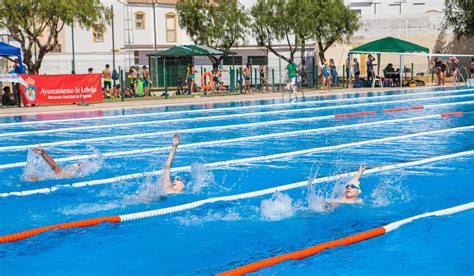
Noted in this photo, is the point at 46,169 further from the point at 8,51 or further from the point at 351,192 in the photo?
the point at 8,51

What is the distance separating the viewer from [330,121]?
2078 cm

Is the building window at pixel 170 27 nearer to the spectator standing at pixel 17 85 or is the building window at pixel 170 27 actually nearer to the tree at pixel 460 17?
the tree at pixel 460 17

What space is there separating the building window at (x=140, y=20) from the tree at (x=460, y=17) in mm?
20129

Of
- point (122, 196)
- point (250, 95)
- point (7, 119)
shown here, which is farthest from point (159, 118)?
point (122, 196)

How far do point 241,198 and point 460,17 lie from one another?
38.2 metres

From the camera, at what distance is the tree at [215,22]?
42531 millimetres

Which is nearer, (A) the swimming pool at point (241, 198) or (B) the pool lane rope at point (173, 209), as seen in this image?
(A) the swimming pool at point (241, 198)

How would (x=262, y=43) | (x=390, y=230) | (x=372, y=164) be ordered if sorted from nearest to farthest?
(x=390, y=230) < (x=372, y=164) < (x=262, y=43)

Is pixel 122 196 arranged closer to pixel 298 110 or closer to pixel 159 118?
pixel 159 118

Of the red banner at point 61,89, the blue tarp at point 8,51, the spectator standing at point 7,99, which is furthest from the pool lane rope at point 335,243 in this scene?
the spectator standing at point 7,99

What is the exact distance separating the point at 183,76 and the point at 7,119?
1591 cm

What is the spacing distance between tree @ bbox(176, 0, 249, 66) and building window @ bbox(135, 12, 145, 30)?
7.00m

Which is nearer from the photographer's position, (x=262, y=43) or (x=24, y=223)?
(x=24, y=223)

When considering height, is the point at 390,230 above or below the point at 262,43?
below
